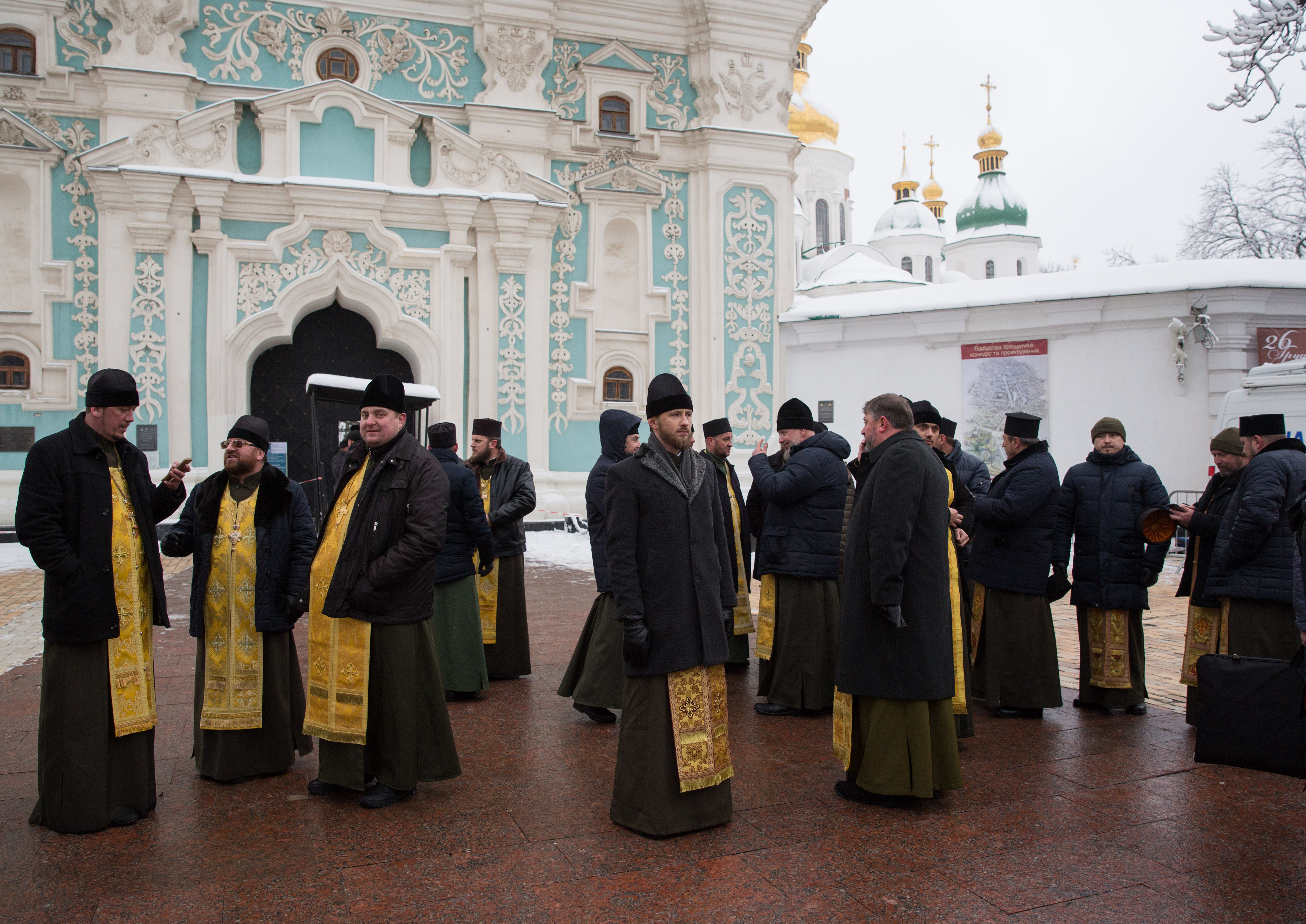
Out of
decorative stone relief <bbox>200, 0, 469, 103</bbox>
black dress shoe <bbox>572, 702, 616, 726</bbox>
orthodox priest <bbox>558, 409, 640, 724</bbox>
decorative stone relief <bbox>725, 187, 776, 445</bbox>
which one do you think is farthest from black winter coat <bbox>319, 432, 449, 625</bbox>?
decorative stone relief <bbox>200, 0, 469, 103</bbox>

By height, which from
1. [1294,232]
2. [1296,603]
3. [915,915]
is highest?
[1294,232]

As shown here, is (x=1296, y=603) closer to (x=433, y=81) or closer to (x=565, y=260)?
(x=565, y=260)

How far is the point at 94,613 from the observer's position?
398 cm

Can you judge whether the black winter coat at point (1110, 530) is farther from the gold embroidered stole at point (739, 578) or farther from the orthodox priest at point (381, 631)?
the orthodox priest at point (381, 631)

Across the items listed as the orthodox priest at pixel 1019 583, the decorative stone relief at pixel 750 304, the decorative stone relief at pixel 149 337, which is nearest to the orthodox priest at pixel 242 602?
the orthodox priest at pixel 1019 583

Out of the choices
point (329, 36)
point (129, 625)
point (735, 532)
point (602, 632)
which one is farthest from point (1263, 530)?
point (329, 36)

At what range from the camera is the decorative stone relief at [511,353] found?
50.7ft

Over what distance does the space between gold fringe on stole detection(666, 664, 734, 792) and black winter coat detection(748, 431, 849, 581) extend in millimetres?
1898

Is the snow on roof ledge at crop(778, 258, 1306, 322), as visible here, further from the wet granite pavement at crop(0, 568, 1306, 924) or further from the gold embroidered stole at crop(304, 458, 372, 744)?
the gold embroidered stole at crop(304, 458, 372, 744)

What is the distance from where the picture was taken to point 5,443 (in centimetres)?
1384

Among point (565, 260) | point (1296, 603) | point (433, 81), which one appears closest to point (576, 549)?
point (565, 260)

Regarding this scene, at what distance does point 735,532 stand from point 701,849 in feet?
9.94

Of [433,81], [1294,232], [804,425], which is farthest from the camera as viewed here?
[1294,232]

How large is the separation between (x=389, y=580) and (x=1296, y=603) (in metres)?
3.61
